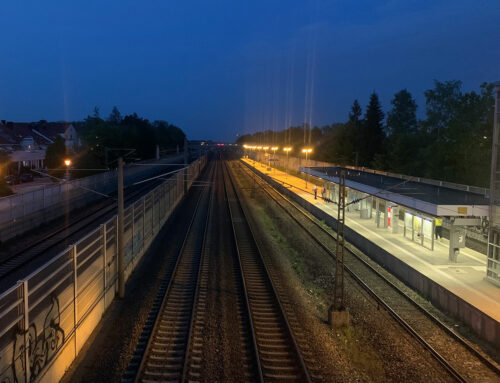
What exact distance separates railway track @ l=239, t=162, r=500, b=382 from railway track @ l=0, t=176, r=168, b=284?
11.8 m

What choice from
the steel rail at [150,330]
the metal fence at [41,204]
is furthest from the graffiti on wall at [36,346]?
the metal fence at [41,204]

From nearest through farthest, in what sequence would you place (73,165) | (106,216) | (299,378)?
1. (299,378)
2. (106,216)
3. (73,165)

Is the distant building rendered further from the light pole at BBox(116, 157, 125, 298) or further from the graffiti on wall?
the graffiti on wall

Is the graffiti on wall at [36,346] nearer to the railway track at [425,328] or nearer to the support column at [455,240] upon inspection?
the railway track at [425,328]

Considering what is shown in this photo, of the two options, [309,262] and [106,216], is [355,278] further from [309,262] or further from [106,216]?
[106,216]

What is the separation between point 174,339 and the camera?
9.73 meters

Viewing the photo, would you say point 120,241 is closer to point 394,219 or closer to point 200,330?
point 200,330

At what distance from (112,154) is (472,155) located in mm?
39192

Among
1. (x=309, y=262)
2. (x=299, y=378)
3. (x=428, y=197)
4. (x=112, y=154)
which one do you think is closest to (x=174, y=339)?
(x=299, y=378)

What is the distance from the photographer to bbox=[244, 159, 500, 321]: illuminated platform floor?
11691 millimetres

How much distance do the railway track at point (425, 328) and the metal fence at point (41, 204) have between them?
12194 millimetres

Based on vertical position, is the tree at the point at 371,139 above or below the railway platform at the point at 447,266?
above

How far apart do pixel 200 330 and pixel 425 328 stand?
5497 mm

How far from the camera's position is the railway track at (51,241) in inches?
637
